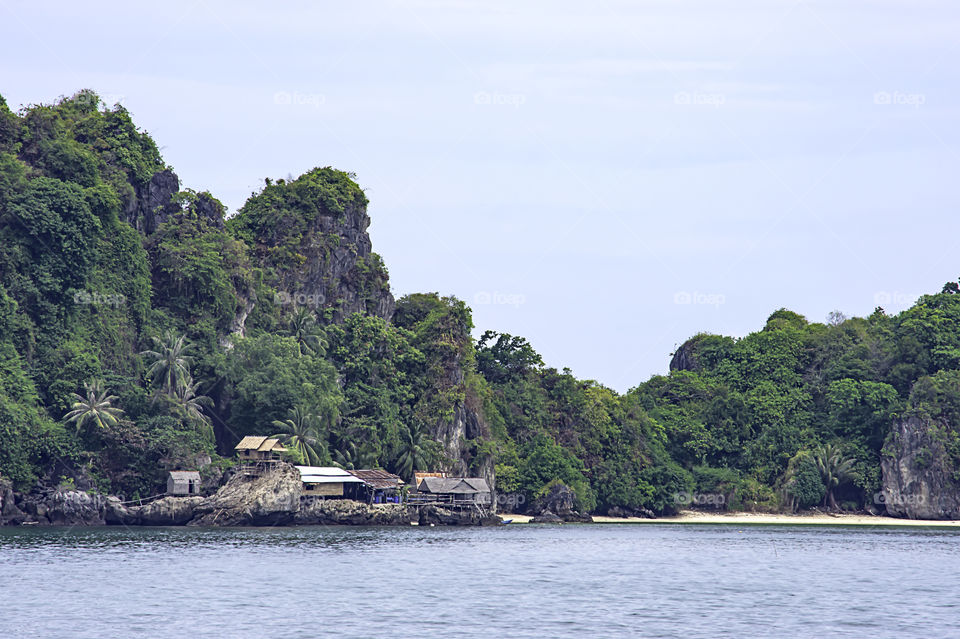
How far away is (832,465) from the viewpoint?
86.2 metres

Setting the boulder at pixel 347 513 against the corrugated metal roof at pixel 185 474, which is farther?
the boulder at pixel 347 513

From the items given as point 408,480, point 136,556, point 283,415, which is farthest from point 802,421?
point 136,556

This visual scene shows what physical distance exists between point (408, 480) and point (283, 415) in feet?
39.3

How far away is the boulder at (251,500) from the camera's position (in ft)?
209

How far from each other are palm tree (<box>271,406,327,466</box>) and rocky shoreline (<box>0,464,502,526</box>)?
3404 mm

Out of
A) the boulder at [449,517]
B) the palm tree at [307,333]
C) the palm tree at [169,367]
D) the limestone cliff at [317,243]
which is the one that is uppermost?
the limestone cliff at [317,243]

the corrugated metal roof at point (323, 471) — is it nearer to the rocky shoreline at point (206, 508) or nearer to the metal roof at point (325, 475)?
the metal roof at point (325, 475)

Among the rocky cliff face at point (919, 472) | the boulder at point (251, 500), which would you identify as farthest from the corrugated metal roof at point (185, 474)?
the rocky cliff face at point (919, 472)

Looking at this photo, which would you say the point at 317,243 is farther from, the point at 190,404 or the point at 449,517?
the point at 449,517

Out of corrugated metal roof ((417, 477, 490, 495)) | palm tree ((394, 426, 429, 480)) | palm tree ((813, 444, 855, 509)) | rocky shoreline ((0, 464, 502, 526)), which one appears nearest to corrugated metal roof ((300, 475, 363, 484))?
rocky shoreline ((0, 464, 502, 526))

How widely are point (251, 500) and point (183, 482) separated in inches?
164

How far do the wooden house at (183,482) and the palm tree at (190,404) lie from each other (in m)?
4.20

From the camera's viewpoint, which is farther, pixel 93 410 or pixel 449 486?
pixel 449 486

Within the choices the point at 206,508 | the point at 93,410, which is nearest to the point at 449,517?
the point at 206,508
